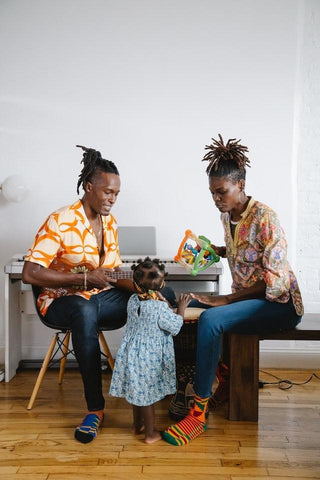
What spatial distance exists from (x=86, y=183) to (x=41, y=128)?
954mm

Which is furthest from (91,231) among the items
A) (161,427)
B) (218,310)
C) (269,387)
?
(269,387)

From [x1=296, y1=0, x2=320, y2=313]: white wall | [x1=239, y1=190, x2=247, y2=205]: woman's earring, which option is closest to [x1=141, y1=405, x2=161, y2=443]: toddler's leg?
[x1=239, y1=190, x2=247, y2=205]: woman's earring

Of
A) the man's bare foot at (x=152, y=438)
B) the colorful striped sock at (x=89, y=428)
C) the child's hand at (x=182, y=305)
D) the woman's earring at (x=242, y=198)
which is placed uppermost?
the woman's earring at (x=242, y=198)

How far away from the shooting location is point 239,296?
2707 millimetres

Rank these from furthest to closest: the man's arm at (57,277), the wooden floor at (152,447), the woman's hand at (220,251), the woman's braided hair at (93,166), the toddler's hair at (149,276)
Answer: the woman's hand at (220,251)
the woman's braided hair at (93,166)
the man's arm at (57,277)
the toddler's hair at (149,276)
the wooden floor at (152,447)

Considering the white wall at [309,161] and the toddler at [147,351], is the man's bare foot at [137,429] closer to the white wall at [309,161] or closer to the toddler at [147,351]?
the toddler at [147,351]

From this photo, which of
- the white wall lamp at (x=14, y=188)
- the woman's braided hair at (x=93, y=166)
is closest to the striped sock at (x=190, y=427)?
the woman's braided hair at (x=93, y=166)

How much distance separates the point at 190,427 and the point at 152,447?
0.20 metres

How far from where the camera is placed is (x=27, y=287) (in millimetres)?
3492

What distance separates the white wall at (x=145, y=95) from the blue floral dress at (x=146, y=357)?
1.29 metres

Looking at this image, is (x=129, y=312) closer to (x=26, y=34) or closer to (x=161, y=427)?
(x=161, y=427)

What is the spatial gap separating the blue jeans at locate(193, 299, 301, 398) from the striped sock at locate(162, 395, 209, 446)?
58mm

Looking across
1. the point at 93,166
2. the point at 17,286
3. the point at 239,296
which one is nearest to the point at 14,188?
the point at 17,286

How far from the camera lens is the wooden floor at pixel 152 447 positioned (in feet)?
7.25
